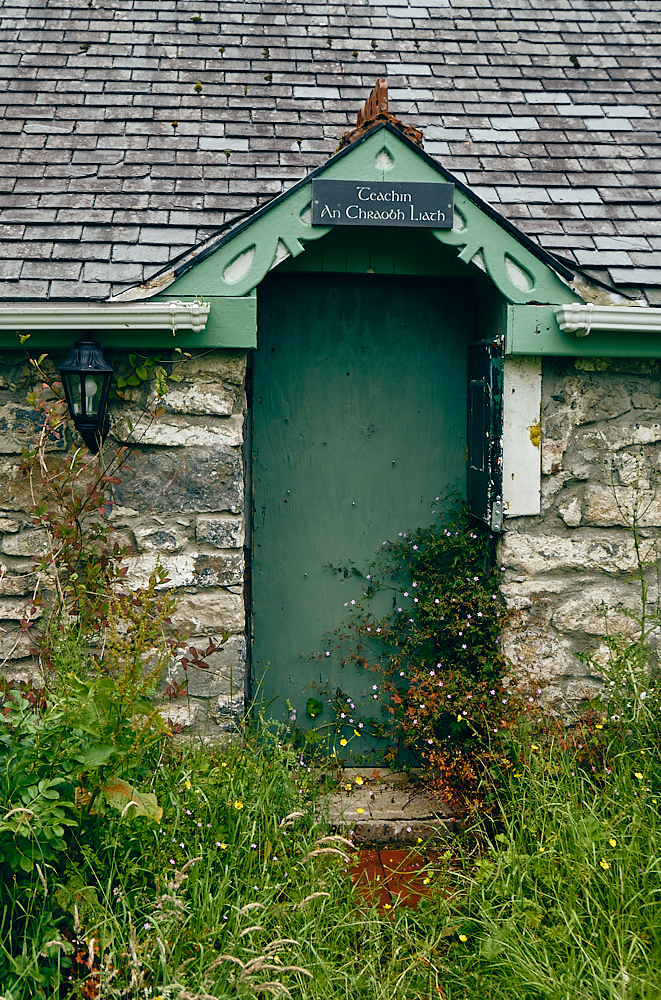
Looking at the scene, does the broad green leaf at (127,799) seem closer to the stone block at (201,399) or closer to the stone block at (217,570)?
the stone block at (217,570)

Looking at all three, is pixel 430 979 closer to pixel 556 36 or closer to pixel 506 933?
pixel 506 933

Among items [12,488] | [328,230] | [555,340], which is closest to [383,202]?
[328,230]

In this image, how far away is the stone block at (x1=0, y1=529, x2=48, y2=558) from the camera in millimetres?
3570

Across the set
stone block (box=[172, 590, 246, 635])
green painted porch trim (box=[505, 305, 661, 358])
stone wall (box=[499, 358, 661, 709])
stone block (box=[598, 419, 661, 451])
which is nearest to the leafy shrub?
stone wall (box=[499, 358, 661, 709])

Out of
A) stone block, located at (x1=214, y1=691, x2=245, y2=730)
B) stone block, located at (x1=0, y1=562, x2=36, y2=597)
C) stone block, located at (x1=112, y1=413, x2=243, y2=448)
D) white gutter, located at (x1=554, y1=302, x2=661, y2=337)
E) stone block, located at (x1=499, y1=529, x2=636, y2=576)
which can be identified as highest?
white gutter, located at (x1=554, y1=302, x2=661, y2=337)

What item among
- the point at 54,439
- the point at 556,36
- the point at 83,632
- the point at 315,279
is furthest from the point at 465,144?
the point at 83,632

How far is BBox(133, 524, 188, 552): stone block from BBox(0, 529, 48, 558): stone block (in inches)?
17.8

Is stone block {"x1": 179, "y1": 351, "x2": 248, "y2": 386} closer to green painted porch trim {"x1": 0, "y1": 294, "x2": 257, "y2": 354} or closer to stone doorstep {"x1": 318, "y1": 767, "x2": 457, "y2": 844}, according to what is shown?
green painted porch trim {"x1": 0, "y1": 294, "x2": 257, "y2": 354}

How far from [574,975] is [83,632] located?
236 cm

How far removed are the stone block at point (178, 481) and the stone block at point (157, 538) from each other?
84 mm

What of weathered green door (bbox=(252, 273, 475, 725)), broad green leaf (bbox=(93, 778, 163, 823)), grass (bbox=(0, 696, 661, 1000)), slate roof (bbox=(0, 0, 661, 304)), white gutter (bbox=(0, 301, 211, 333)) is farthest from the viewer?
weathered green door (bbox=(252, 273, 475, 725))

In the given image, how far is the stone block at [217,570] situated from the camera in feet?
11.9

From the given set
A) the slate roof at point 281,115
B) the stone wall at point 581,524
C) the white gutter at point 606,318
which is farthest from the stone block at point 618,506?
the slate roof at point 281,115

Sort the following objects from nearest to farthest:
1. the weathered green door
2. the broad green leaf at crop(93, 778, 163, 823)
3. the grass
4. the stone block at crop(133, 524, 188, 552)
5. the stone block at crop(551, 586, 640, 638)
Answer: the grass, the broad green leaf at crop(93, 778, 163, 823), the stone block at crop(133, 524, 188, 552), the stone block at crop(551, 586, 640, 638), the weathered green door
